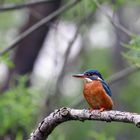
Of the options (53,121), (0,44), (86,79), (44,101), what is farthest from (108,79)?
(53,121)

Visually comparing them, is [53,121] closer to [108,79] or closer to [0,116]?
[0,116]

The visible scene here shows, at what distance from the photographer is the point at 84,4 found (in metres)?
11.2

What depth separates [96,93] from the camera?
6.77 metres

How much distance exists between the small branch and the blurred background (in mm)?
1992

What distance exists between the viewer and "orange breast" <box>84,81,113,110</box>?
6.56m

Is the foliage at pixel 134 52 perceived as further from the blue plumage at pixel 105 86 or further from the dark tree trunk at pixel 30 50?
the dark tree trunk at pixel 30 50

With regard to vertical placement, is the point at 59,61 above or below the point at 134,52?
above

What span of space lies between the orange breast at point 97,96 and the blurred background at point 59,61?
76cm

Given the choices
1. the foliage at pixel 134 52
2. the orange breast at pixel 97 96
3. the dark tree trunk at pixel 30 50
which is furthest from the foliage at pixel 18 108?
the orange breast at pixel 97 96

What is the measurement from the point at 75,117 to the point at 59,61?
731cm

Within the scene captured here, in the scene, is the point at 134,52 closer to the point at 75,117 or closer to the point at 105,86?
the point at 105,86

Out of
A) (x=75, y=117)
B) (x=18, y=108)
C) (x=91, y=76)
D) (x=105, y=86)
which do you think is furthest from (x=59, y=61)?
(x=75, y=117)

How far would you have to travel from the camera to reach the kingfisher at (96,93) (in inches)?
259

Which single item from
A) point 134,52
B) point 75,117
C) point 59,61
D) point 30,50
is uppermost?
point 30,50
